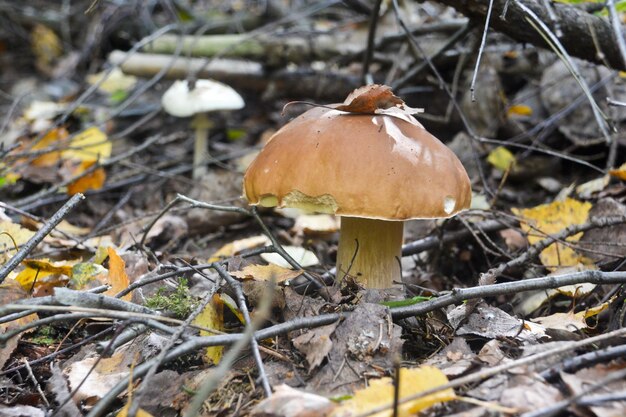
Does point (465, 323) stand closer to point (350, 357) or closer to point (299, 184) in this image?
point (350, 357)

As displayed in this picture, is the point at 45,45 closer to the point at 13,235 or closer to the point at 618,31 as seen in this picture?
the point at 13,235

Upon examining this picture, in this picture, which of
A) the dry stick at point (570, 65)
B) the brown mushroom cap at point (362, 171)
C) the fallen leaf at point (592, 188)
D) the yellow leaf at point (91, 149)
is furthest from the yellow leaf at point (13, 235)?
the fallen leaf at point (592, 188)

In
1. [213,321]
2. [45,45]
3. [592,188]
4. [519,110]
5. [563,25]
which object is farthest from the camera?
[45,45]

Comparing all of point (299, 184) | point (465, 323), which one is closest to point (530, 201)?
point (465, 323)

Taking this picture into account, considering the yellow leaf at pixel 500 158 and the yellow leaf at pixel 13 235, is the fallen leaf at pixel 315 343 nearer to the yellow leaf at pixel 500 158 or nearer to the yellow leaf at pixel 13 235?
the yellow leaf at pixel 13 235

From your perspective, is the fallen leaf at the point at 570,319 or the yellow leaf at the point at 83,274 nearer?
the fallen leaf at the point at 570,319

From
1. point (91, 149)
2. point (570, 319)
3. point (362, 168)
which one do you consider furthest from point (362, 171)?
point (91, 149)
